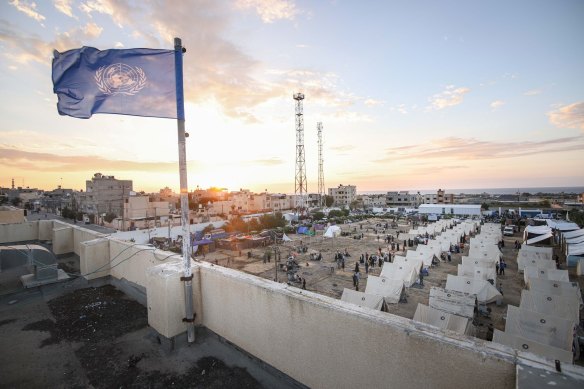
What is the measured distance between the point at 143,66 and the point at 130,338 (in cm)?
543

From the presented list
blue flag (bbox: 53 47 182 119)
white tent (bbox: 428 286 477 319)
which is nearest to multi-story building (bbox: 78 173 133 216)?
blue flag (bbox: 53 47 182 119)

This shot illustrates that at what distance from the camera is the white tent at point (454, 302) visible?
12.7m

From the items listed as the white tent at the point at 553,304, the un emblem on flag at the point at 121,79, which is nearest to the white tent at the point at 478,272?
the white tent at the point at 553,304

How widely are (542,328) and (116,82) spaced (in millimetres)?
15491

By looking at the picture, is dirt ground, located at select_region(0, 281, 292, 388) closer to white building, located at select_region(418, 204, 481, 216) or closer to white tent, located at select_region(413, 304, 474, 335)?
white tent, located at select_region(413, 304, 474, 335)

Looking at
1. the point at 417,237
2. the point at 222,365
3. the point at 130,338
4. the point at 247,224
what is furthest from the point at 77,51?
the point at 247,224

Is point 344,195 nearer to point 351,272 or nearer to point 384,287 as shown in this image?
point 351,272

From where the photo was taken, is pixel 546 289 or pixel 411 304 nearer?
pixel 546 289

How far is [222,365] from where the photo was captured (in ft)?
14.8

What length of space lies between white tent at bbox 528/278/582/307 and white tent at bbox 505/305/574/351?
454cm

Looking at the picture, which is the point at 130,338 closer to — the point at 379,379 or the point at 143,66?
the point at 379,379

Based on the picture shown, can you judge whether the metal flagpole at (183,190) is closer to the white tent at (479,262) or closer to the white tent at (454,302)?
the white tent at (454,302)

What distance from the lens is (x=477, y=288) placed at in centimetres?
1647

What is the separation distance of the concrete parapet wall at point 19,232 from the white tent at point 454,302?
2210 cm
